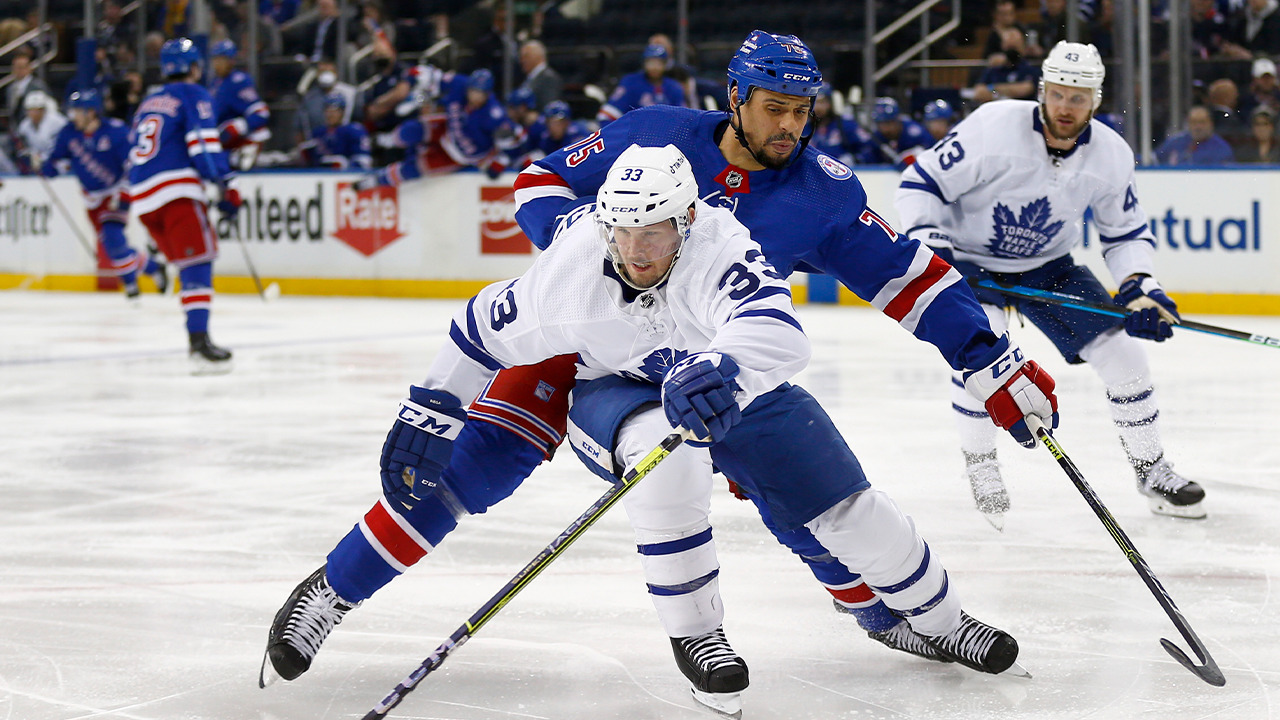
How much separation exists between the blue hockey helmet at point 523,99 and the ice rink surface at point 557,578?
4.95 m

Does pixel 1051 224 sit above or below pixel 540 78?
above

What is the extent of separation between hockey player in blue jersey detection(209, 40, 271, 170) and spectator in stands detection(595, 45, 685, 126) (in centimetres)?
223

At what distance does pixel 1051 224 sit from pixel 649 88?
19.5ft

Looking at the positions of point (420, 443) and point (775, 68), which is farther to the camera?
point (775, 68)

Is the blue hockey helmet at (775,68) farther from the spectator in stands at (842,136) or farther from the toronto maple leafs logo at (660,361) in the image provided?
the spectator in stands at (842,136)

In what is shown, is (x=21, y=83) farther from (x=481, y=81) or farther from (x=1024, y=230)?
(x=1024, y=230)

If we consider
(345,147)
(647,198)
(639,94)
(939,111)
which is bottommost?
(345,147)

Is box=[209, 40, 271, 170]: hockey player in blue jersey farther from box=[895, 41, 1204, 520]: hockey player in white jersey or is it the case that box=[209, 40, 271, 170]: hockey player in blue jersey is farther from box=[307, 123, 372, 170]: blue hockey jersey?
box=[895, 41, 1204, 520]: hockey player in white jersey

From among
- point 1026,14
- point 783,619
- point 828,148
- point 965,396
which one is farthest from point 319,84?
point 783,619

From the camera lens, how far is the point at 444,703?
2.31 m

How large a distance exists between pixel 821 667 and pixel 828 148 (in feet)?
24.4

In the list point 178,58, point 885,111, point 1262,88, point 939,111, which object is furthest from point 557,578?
point 885,111

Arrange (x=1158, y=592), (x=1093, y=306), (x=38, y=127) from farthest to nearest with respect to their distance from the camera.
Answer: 1. (x=38, y=127)
2. (x=1093, y=306)
3. (x=1158, y=592)

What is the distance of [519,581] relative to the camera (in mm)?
2217
